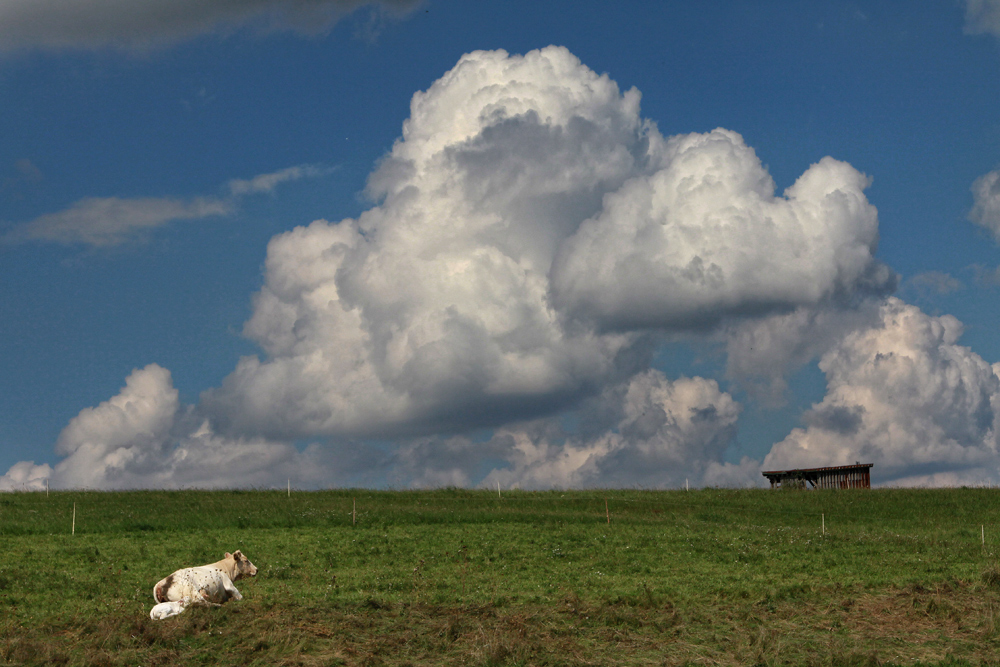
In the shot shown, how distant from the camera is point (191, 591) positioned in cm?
2488

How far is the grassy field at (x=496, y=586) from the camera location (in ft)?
72.9

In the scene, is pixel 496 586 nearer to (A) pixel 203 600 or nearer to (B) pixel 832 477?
(A) pixel 203 600

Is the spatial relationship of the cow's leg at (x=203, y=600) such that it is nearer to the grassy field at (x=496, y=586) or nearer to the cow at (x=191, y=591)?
the cow at (x=191, y=591)

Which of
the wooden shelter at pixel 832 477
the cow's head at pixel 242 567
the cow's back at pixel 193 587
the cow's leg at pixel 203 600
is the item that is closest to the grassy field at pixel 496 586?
the cow's leg at pixel 203 600

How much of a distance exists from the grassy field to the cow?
1.97 feet

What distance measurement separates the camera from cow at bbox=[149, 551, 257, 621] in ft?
79.5

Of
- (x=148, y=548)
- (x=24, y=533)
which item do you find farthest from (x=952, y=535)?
(x=24, y=533)

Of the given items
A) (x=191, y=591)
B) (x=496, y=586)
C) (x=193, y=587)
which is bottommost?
(x=496, y=586)

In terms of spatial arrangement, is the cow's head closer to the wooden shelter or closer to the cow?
the cow

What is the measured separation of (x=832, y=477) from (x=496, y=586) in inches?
2099

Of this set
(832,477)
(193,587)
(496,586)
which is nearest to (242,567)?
(193,587)

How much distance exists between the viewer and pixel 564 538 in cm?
4191

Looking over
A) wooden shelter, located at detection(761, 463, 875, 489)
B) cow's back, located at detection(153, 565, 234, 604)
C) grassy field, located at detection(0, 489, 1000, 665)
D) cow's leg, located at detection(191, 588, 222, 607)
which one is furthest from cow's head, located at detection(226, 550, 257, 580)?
wooden shelter, located at detection(761, 463, 875, 489)

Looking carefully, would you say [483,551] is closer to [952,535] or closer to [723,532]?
[723,532]
